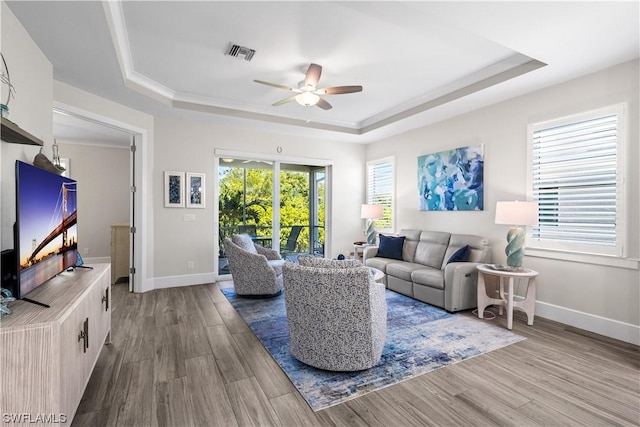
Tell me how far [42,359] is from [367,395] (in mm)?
1822

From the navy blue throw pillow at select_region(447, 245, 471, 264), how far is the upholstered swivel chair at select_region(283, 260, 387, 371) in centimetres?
201

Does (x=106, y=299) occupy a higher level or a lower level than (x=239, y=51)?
lower

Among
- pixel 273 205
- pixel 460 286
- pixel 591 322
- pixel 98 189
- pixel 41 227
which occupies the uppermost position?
pixel 98 189

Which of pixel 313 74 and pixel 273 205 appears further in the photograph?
pixel 273 205

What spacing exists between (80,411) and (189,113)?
3924mm

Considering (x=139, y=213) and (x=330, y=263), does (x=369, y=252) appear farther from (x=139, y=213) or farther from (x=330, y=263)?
(x=139, y=213)

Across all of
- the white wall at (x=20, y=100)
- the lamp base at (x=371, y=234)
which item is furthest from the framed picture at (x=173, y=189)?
the lamp base at (x=371, y=234)

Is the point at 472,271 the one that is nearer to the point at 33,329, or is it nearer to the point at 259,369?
the point at 259,369

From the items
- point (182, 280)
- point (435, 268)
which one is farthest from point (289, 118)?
point (435, 268)

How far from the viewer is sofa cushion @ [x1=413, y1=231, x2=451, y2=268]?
14.9 ft

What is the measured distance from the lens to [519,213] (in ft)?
11.1

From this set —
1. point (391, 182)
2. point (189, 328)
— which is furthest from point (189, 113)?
point (391, 182)

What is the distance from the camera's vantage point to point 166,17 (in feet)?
8.77

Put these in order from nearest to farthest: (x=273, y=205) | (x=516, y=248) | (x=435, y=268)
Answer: (x=516, y=248) → (x=435, y=268) → (x=273, y=205)
